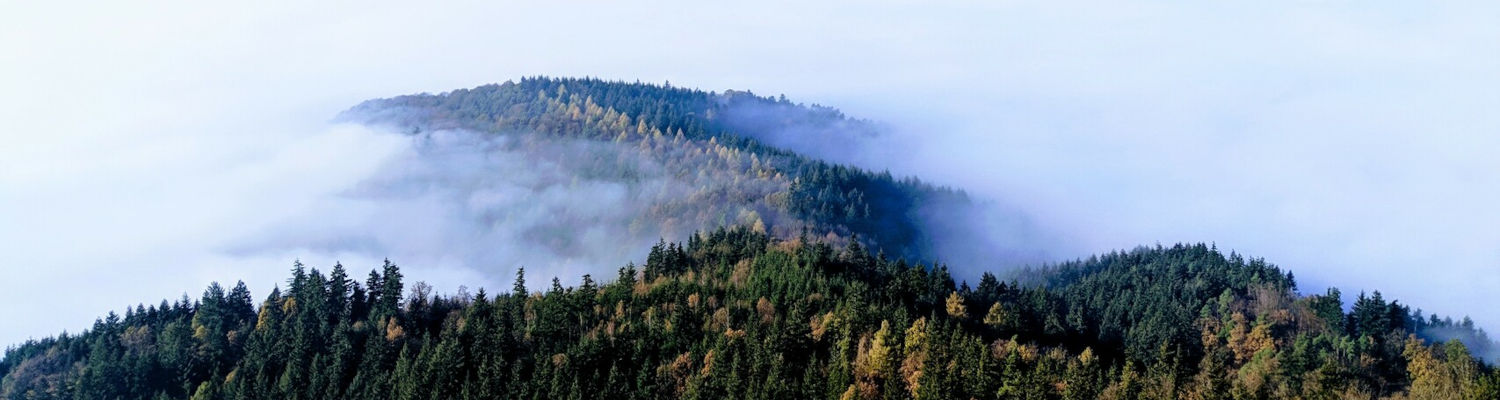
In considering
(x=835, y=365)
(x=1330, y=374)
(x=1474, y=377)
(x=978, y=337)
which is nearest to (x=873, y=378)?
(x=835, y=365)

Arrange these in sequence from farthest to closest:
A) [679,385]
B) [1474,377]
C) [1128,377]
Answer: [679,385] < [1474,377] < [1128,377]

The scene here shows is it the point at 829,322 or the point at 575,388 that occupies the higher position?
the point at 829,322

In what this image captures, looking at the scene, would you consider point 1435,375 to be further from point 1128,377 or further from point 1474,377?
point 1128,377

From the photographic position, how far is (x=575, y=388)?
188 m

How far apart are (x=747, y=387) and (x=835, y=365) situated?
13277mm

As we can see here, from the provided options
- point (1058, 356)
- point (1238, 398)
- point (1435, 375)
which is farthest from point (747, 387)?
point (1435, 375)

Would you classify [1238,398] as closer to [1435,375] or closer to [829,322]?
[1435,375]

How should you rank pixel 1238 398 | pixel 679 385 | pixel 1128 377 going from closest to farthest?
pixel 1238 398, pixel 1128 377, pixel 679 385

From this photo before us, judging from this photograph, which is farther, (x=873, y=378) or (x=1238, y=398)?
(x=873, y=378)

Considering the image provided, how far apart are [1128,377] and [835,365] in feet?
129

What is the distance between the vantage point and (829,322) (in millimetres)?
190625

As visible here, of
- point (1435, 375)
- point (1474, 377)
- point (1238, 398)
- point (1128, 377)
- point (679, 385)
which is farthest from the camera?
point (679, 385)

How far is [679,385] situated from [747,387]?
15649 millimetres

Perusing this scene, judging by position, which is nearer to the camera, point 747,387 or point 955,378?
point 955,378
